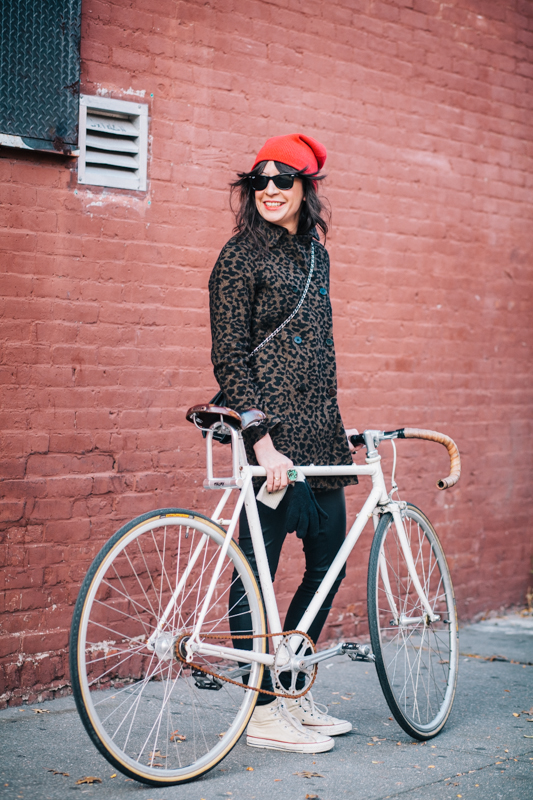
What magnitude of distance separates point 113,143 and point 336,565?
2.09 metres

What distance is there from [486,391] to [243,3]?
2.73m

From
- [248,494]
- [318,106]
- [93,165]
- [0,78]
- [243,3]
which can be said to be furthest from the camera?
[318,106]

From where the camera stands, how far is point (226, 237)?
4.41 metres

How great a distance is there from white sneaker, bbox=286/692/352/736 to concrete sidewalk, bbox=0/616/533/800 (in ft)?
0.17

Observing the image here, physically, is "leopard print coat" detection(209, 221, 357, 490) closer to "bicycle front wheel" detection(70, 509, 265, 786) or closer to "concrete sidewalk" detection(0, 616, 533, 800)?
"bicycle front wheel" detection(70, 509, 265, 786)

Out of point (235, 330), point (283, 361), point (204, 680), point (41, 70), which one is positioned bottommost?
point (204, 680)

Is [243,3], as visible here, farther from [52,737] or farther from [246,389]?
[52,737]

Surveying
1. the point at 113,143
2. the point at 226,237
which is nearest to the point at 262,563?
the point at 226,237

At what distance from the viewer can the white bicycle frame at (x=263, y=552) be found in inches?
114

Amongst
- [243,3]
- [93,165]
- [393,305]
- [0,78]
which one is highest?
[243,3]

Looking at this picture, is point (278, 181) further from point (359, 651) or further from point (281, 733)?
point (281, 733)

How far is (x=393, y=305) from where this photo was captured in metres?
5.19

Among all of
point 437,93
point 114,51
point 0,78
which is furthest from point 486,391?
point 0,78

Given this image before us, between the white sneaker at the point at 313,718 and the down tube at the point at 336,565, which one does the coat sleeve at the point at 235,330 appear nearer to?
the down tube at the point at 336,565
